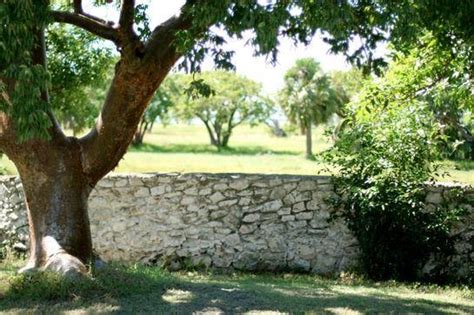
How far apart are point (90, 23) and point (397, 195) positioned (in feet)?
19.2

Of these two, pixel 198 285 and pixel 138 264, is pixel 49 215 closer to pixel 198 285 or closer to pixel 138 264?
pixel 198 285

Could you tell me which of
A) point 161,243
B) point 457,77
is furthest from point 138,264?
point 457,77

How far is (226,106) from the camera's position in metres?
58.2

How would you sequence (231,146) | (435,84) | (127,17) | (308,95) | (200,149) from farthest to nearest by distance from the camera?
(231,146) → (200,149) → (308,95) → (435,84) → (127,17)

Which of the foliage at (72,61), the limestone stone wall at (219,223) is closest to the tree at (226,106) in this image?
the foliage at (72,61)

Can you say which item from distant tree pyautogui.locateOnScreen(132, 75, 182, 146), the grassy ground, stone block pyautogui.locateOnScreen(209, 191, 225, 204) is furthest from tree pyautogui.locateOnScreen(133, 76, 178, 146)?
the grassy ground

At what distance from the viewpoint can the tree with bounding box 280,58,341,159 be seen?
1857 inches

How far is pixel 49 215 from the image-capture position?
28.0 ft

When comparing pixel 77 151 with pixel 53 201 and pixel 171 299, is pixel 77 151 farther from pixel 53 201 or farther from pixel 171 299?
pixel 171 299

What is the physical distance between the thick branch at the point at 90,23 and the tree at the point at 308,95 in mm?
38833

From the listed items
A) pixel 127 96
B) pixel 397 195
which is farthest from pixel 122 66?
pixel 397 195

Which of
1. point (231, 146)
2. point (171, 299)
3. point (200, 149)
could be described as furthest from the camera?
point (231, 146)

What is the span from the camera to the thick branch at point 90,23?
333 inches

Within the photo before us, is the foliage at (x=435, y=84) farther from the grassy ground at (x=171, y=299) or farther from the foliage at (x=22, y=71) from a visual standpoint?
the foliage at (x=22, y=71)
